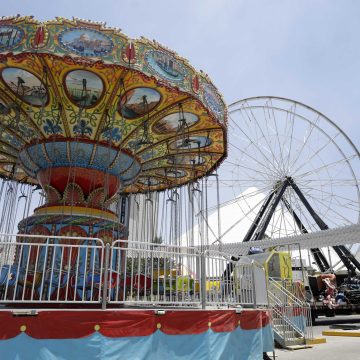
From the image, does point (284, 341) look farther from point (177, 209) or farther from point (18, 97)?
point (18, 97)

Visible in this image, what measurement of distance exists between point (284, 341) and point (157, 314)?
7.52 meters

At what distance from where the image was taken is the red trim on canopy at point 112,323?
4906 millimetres

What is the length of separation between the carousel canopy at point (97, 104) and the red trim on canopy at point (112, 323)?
560cm

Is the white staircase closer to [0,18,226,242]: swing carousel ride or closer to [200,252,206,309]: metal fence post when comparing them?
[0,18,226,242]: swing carousel ride

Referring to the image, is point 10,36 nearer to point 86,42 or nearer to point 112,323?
point 86,42

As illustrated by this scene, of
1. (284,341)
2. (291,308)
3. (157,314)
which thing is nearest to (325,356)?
(284,341)

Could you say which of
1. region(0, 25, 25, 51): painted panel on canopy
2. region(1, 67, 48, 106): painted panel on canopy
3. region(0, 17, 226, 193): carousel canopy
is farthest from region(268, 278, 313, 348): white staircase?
region(0, 25, 25, 51): painted panel on canopy

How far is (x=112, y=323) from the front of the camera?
5.34 m

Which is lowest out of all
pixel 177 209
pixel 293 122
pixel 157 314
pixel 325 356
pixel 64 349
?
pixel 325 356

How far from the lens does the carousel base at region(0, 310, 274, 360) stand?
487 cm

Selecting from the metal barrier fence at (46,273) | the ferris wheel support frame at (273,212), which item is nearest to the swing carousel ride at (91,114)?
the metal barrier fence at (46,273)

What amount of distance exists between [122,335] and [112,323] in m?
0.25

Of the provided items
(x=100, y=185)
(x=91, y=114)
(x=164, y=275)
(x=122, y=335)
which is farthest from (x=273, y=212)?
(x=122, y=335)

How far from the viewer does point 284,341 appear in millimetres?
11555
